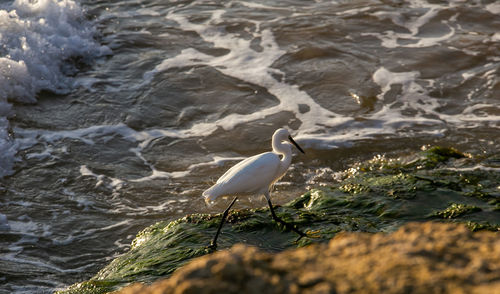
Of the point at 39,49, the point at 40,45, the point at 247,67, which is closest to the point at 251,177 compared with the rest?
the point at 247,67

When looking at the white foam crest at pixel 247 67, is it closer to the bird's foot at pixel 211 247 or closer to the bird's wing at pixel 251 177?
the bird's wing at pixel 251 177

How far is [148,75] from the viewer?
10859 millimetres

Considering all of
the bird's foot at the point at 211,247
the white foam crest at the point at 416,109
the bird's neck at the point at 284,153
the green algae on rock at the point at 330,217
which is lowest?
the white foam crest at the point at 416,109

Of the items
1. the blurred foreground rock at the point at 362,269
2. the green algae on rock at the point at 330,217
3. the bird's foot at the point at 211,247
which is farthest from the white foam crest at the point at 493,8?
the blurred foreground rock at the point at 362,269

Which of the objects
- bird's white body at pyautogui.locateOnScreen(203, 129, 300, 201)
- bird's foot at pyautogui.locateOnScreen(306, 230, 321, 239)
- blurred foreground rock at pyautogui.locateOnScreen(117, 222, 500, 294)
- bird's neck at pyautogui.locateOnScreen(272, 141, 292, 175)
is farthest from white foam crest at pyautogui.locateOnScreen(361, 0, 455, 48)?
blurred foreground rock at pyautogui.locateOnScreen(117, 222, 500, 294)

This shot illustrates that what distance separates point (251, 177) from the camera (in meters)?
5.15

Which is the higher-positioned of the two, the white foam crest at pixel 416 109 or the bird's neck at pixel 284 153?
the bird's neck at pixel 284 153

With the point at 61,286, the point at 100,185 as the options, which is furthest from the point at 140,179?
the point at 61,286

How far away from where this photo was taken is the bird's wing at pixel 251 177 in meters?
5.13

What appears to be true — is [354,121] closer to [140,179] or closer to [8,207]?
[140,179]

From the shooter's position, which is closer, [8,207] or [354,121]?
[8,207]

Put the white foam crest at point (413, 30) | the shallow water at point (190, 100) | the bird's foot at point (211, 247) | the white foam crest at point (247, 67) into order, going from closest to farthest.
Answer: the bird's foot at point (211, 247)
the shallow water at point (190, 100)
the white foam crest at point (247, 67)
the white foam crest at point (413, 30)

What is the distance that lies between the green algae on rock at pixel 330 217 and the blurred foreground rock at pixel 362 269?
8.21 ft

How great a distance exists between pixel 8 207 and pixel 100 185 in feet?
3.69
